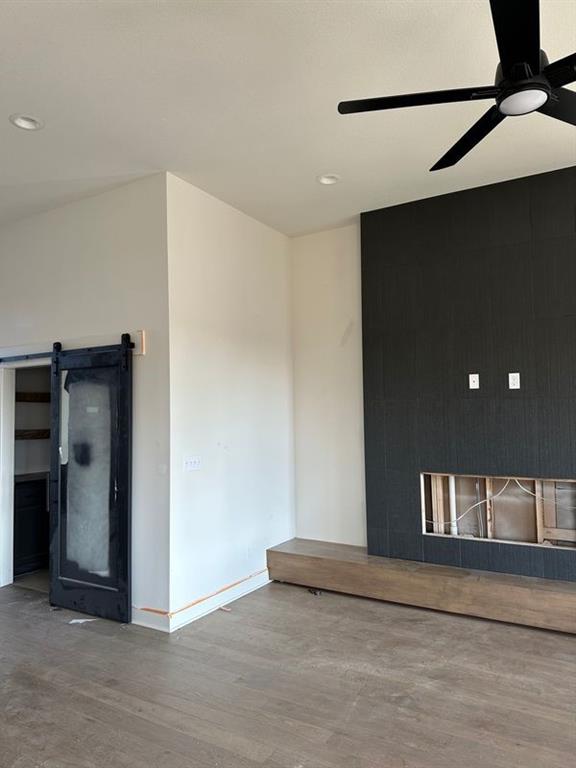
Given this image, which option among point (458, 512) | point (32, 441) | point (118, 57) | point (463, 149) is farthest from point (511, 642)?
point (32, 441)

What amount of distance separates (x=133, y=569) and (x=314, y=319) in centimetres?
287

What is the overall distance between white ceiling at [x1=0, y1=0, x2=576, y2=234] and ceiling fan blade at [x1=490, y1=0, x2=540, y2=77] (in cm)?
58

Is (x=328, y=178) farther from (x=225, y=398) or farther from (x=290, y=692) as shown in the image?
(x=290, y=692)

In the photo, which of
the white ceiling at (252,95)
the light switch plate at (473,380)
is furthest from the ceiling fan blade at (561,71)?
the light switch plate at (473,380)

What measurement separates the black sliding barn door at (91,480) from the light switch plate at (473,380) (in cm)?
271

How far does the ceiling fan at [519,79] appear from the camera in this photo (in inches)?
68.8

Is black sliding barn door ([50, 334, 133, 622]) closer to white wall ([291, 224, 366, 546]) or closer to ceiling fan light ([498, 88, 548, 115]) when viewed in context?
white wall ([291, 224, 366, 546])

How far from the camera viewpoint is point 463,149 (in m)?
2.52

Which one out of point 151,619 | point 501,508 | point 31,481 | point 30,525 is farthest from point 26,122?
point 501,508

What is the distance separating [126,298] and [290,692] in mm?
2923

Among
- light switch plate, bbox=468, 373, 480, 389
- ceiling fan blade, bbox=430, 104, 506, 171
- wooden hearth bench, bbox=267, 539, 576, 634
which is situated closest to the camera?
ceiling fan blade, bbox=430, 104, 506, 171

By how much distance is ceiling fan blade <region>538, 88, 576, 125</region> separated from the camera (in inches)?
82.0

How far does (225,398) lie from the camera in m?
4.39

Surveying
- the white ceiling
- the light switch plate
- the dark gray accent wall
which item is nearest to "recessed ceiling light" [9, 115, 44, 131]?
the white ceiling
